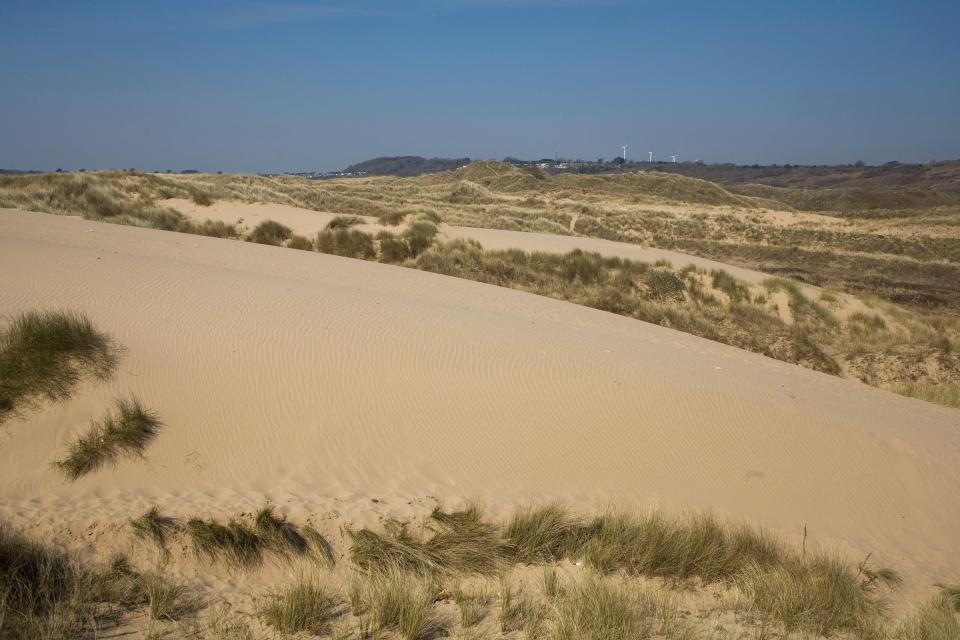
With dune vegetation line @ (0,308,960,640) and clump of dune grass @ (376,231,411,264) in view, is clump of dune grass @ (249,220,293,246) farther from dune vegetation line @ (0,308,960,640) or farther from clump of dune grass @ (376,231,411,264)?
dune vegetation line @ (0,308,960,640)

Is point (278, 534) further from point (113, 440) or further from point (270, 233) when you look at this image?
point (270, 233)

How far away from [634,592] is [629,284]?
503 inches

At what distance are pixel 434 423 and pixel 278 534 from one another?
211 centimetres

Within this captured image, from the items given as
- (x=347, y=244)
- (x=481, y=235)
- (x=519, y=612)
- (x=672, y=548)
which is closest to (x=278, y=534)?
(x=519, y=612)

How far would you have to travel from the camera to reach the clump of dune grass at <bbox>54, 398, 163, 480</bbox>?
4.57 metres

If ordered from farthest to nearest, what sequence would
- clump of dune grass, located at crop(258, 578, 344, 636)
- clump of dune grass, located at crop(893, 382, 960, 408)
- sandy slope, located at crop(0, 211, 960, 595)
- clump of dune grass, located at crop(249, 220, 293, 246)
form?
clump of dune grass, located at crop(249, 220, 293, 246), clump of dune grass, located at crop(893, 382, 960, 408), sandy slope, located at crop(0, 211, 960, 595), clump of dune grass, located at crop(258, 578, 344, 636)

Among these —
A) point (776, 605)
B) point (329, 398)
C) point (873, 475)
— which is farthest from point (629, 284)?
point (776, 605)

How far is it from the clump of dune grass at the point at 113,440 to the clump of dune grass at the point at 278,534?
1261mm

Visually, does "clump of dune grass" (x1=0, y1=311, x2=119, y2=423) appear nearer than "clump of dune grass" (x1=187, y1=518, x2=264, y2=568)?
No

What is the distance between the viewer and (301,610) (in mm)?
3377

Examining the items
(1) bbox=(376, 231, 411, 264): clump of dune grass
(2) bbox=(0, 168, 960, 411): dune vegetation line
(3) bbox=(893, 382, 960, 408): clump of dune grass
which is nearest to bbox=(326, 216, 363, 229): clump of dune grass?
(2) bbox=(0, 168, 960, 411): dune vegetation line

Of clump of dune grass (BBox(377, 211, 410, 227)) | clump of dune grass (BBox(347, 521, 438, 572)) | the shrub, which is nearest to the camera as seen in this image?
clump of dune grass (BBox(347, 521, 438, 572))

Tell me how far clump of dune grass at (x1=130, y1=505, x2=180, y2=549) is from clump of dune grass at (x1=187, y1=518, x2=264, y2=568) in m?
0.12

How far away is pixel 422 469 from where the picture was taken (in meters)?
5.33
